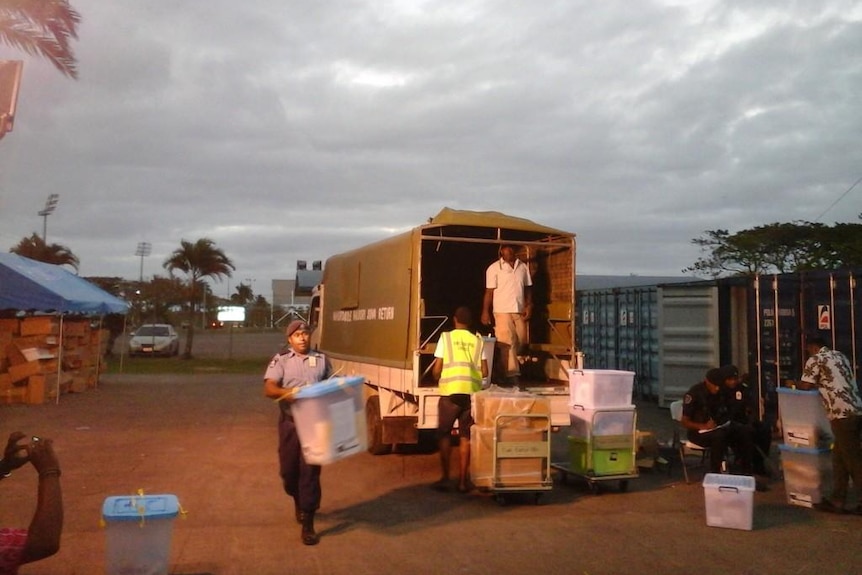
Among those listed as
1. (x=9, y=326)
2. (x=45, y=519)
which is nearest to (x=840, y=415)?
(x=45, y=519)

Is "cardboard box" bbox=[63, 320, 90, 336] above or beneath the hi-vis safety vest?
above

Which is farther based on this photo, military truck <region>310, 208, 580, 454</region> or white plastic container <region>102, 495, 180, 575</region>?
military truck <region>310, 208, 580, 454</region>

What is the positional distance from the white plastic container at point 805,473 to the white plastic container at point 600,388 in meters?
1.63

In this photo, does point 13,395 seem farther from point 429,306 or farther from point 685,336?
point 685,336

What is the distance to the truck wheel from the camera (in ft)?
36.3

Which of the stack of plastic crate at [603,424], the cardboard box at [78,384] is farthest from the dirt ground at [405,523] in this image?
the cardboard box at [78,384]

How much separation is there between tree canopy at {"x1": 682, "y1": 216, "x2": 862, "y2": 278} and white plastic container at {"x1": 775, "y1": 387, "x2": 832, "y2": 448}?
22447 millimetres

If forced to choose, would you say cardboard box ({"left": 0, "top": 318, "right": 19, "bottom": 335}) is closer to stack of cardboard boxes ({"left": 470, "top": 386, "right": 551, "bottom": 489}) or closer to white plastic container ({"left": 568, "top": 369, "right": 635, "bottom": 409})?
stack of cardboard boxes ({"left": 470, "top": 386, "right": 551, "bottom": 489})

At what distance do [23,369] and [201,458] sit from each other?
9238mm

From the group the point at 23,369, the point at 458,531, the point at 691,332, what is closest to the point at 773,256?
the point at 691,332

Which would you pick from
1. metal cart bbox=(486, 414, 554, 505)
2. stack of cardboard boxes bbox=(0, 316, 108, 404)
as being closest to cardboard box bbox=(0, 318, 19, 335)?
stack of cardboard boxes bbox=(0, 316, 108, 404)

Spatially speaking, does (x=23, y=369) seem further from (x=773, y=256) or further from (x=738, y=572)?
(x=773, y=256)

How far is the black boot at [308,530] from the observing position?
6875mm

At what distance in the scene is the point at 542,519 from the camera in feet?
25.7
